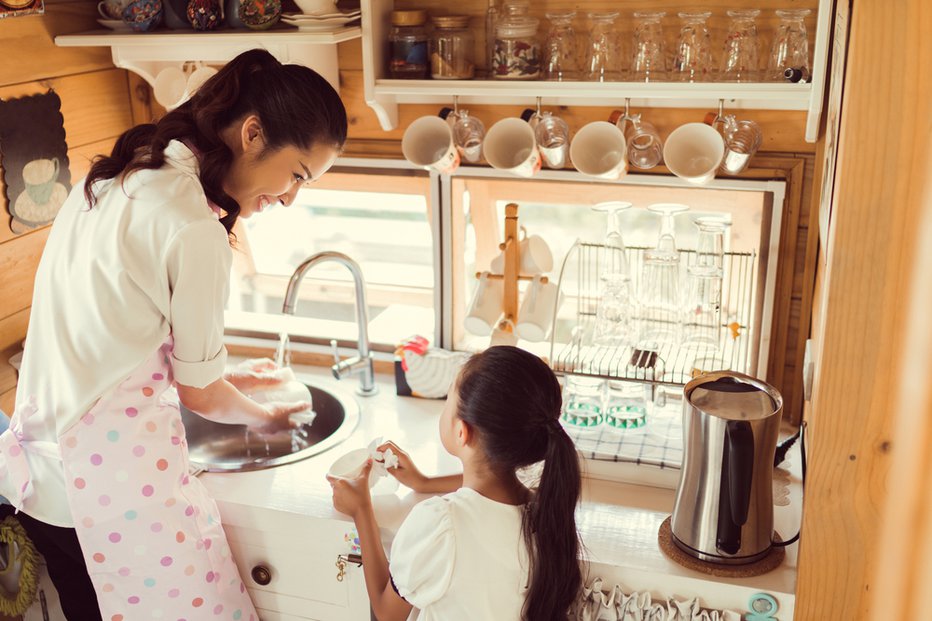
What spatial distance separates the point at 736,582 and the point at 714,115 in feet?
2.98

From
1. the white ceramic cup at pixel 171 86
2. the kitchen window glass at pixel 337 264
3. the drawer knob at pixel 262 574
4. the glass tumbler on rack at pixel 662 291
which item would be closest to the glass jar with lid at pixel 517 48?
the glass tumbler on rack at pixel 662 291

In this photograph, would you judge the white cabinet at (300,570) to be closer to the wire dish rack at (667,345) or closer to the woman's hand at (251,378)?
the woman's hand at (251,378)

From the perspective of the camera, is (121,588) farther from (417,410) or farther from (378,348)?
(378,348)

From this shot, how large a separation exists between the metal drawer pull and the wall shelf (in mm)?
988

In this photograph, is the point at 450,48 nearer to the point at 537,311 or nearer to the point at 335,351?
the point at 537,311

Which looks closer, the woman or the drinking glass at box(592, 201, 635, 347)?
the woman

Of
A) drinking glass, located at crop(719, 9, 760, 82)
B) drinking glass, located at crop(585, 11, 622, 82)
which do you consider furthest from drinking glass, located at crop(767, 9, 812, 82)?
drinking glass, located at crop(585, 11, 622, 82)

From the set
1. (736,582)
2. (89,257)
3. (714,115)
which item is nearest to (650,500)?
(736,582)

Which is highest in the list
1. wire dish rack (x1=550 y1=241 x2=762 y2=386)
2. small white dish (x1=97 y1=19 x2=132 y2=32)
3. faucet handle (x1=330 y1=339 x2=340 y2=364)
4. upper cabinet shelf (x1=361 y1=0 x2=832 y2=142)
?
small white dish (x1=97 y1=19 x2=132 y2=32)

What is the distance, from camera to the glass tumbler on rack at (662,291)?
1866mm

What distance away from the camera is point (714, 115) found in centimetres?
185

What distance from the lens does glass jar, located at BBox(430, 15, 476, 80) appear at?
73.5 inches

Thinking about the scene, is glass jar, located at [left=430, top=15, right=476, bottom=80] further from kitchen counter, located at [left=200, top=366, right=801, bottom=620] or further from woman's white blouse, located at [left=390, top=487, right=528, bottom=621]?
woman's white blouse, located at [left=390, top=487, right=528, bottom=621]

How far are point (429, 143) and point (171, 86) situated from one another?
24.1 inches
